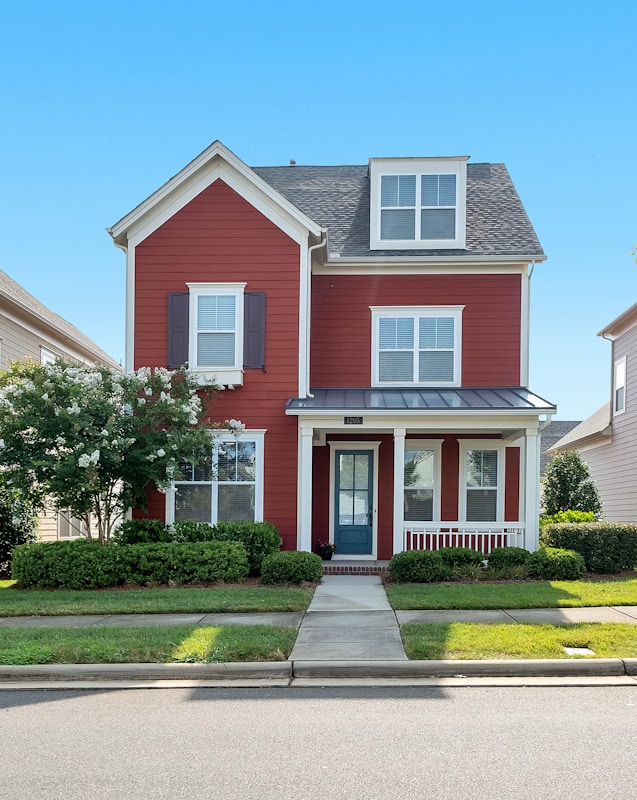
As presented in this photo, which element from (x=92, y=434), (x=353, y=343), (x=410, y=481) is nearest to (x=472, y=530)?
(x=410, y=481)

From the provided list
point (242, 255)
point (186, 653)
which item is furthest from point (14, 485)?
point (186, 653)

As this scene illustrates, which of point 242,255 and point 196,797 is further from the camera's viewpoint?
point 242,255

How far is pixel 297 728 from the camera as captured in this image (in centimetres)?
619

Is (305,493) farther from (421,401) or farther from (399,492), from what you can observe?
(421,401)

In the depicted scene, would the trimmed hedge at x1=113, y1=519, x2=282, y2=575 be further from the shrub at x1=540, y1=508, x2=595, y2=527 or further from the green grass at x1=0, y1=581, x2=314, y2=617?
the shrub at x1=540, y1=508, x2=595, y2=527

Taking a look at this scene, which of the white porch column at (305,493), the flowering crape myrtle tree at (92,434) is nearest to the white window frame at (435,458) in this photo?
the white porch column at (305,493)

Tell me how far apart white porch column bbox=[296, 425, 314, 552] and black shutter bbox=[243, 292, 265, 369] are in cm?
170

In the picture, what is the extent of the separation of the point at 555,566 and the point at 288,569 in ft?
15.2

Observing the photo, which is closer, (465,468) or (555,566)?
(555,566)

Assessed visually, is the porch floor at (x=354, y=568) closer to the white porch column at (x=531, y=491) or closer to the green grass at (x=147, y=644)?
the white porch column at (x=531, y=491)

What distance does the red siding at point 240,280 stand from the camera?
53.1 feet

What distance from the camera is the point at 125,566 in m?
13.8

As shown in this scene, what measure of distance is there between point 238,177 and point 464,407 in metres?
6.47

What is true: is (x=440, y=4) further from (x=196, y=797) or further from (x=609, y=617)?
(x=196, y=797)
